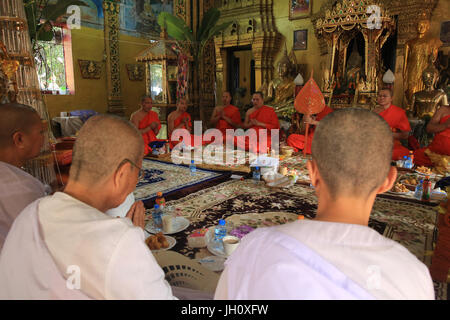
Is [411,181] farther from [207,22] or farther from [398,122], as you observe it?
[207,22]

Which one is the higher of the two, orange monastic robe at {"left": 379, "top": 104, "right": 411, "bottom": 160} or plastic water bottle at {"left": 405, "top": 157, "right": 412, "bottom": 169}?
orange monastic robe at {"left": 379, "top": 104, "right": 411, "bottom": 160}

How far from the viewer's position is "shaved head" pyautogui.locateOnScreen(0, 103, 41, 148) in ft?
5.53

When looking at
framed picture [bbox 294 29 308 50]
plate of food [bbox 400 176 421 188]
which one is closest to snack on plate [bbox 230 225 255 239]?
plate of food [bbox 400 176 421 188]

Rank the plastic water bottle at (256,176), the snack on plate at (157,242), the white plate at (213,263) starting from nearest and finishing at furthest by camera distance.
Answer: the white plate at (213,263) < the snack on plate at (157,242) < the plastic water bottle at (256,176)

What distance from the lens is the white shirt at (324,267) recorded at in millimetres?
Answer: 725

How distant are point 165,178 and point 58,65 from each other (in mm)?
7812

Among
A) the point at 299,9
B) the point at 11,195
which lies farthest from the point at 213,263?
the point at 299,9

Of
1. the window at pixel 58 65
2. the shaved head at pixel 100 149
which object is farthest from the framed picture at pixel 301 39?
the shaved head at pixel 100 149

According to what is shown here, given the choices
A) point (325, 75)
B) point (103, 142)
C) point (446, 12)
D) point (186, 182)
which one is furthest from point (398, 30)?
point (103, 142)

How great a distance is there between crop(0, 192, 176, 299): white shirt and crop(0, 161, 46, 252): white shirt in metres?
0.64

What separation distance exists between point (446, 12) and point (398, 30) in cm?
96

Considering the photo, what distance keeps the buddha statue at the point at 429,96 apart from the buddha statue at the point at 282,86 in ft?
10.5

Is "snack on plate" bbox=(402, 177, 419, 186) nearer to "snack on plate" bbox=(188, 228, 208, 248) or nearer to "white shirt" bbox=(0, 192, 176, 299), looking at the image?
"snack on plate" bbox=(188, 228, 208, 248)

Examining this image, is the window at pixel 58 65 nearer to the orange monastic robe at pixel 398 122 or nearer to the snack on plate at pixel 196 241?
the snack on plate at pixel 196 241
